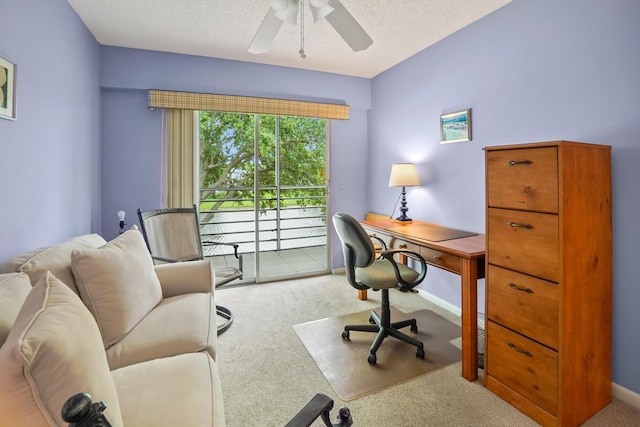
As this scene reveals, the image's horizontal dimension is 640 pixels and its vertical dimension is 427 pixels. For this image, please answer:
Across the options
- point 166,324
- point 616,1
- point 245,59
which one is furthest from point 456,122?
point 166,324

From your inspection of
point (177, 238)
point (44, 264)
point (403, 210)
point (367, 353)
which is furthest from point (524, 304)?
point (177, 238)

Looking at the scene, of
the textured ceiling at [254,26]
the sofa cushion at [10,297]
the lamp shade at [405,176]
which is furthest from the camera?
the lamp shade at [405,176]

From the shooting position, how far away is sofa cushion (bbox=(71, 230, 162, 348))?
1.49m

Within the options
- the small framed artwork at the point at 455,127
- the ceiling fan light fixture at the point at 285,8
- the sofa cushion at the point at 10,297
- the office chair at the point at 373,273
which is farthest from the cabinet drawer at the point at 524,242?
the sofa cushion at the point at 10,297

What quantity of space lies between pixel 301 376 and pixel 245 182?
2.39 meters

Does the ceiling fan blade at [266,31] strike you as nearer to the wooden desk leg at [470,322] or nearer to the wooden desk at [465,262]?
the wooden desk at [465,262]

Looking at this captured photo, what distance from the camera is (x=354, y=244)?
2.18 m

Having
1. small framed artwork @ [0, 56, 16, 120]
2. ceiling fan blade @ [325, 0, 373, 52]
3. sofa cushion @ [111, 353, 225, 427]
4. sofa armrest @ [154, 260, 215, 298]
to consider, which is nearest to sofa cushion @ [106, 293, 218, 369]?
sofa cushion @ [111, 353, 225, 427]

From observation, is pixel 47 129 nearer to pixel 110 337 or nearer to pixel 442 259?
pixel 110 337

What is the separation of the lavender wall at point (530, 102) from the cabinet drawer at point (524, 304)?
57cm

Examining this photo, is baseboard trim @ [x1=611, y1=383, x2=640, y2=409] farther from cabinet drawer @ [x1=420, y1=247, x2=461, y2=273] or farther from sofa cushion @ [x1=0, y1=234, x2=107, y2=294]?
sofa cushion @ [x1=0, y1=234, x2=107, y2=294]

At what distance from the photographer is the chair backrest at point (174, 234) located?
2.80 meters

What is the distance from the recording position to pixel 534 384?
1.65 meters

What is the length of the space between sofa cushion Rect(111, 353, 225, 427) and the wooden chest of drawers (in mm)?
1572
